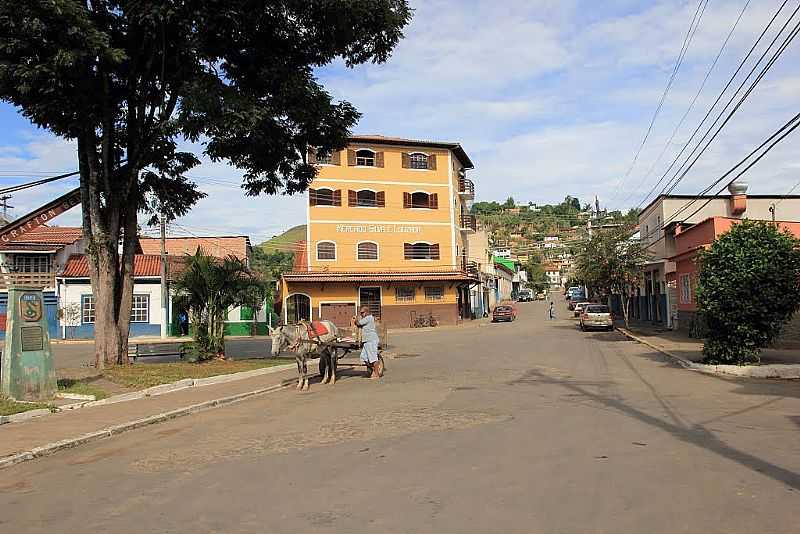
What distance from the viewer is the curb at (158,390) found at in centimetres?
1168

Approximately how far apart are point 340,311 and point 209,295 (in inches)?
1113

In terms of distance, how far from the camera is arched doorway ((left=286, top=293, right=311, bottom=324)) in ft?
164

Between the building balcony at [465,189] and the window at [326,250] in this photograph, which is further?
the building balcony at [465,189]

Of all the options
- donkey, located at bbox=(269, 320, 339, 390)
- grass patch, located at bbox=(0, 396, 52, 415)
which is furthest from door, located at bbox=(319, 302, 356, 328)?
grass patch, located at bbox=(0, 396, 52, 415)

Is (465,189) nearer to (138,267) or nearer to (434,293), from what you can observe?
(434,293)

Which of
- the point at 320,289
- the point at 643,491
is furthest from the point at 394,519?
the point at 320,289

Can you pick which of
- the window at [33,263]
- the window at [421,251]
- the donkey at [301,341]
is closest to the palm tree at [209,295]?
the donkey at [301,341]

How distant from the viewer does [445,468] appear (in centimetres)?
752

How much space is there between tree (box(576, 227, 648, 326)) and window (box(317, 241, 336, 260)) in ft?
59.8

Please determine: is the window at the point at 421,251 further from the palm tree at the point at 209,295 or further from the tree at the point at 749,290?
the tree at the point at 749,290

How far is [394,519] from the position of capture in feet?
18.9

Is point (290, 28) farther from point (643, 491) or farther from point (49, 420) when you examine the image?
point (643, 491)

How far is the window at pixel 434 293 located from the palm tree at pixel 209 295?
29.6m

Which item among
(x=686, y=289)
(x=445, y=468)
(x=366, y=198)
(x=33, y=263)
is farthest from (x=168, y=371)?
(x=366, y=198)
